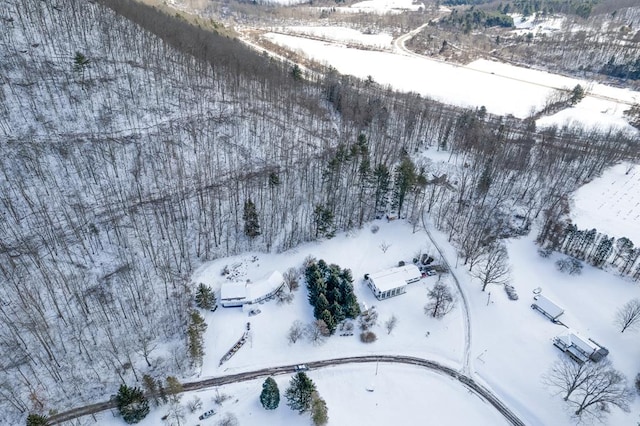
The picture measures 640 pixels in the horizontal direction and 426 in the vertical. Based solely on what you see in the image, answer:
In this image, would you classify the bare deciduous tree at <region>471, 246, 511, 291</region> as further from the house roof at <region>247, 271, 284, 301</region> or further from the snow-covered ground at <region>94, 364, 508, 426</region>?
the house roof at <region>247, 271, 284, 301</region>

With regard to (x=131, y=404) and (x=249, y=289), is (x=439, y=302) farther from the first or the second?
(x=131, y=404)

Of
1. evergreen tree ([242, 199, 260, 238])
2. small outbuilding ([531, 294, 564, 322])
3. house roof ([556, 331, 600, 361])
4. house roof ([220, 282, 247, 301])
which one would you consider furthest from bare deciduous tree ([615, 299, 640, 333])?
evergreen tree ([242, 199, 260, 238])

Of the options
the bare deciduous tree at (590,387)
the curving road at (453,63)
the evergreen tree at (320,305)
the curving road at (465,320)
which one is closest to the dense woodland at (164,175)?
the curving road at (465,320)

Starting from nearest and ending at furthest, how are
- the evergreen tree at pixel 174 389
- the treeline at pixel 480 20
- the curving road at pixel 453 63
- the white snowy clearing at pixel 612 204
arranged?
the evergreen tree at pixel 174 389 < the white snowy clearing at pixel 612 204 < the curving road at pixel 453 63 < the treeline at pixel 480 20

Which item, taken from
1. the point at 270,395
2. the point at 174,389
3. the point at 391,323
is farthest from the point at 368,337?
the point at 174,389

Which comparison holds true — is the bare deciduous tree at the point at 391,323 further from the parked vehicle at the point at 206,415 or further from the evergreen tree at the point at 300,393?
the parked vehicle at the point at 206,415

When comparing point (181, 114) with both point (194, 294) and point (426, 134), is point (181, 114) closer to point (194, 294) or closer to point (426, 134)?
point (194, 294)

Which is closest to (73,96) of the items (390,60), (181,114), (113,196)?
(181,114)
